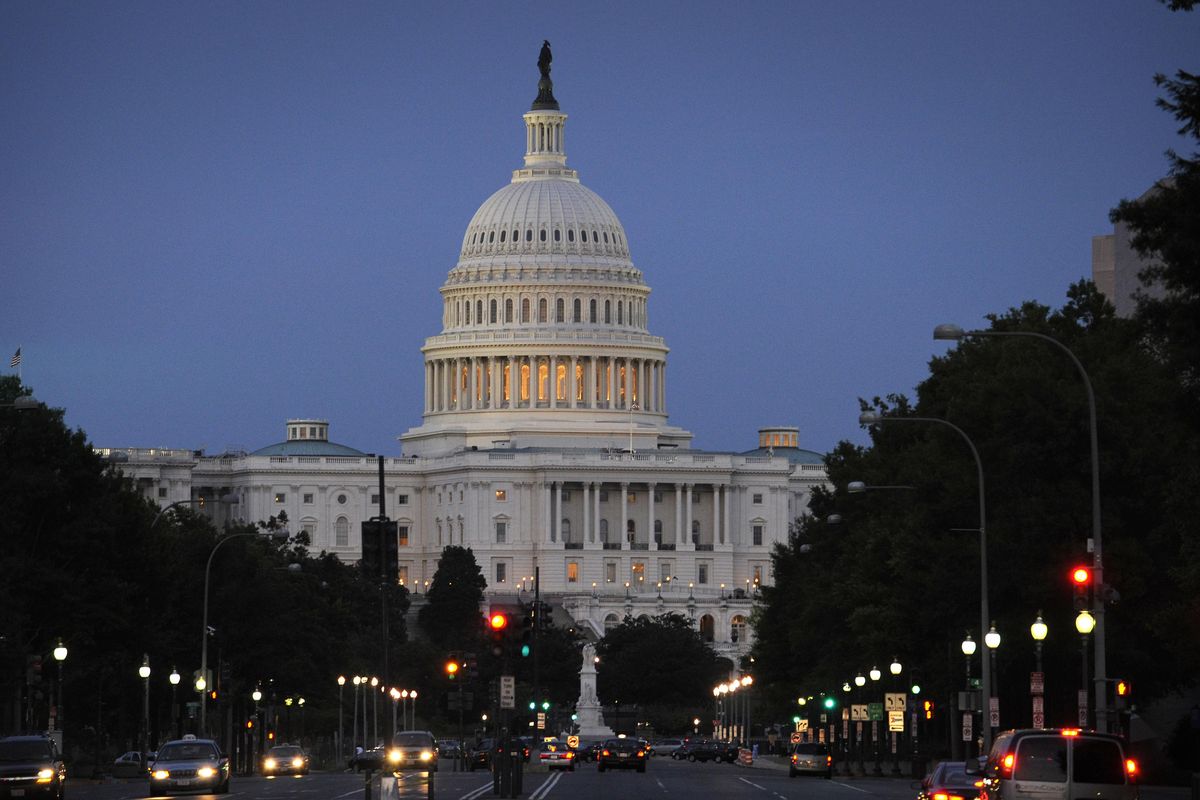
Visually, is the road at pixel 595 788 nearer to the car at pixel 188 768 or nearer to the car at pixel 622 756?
the car at pixel 188 768

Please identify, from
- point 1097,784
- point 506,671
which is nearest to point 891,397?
point 506,671

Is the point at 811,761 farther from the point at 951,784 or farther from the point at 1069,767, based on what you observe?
the point at 1069,767

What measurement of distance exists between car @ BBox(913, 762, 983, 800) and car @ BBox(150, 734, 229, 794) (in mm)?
20569

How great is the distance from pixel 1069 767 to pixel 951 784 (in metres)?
11.7

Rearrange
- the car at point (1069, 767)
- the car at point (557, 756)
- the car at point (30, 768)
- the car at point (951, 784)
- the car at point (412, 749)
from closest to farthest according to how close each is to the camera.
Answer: the car at point (1069, 767)
the car at point (951, 784)
the car at point (30, 768)
the car at point (412, 749)
the car at point (557, 756)

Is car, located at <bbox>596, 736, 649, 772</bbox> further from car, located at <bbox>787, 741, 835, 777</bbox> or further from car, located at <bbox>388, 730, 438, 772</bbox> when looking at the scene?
car, located at <bbox>388, 730, 438, 772</bbox>

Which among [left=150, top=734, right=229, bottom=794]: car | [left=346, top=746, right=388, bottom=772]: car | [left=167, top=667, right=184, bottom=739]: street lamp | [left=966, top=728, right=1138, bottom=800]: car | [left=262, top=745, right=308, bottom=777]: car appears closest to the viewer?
[left=966, top=728, right=1138, bottom=800]: car

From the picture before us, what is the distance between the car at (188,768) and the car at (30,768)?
679 centimetres

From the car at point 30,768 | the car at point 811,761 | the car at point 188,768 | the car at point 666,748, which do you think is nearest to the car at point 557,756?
the car at point 811,761

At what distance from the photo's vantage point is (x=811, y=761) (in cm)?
10212

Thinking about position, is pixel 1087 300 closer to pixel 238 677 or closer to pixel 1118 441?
pixel 1118 441

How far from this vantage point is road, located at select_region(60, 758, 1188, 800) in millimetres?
73469

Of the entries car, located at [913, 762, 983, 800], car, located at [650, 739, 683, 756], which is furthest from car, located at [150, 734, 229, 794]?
car, located at [650, 739, 683, 756]

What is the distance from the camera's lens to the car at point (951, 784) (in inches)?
2195
